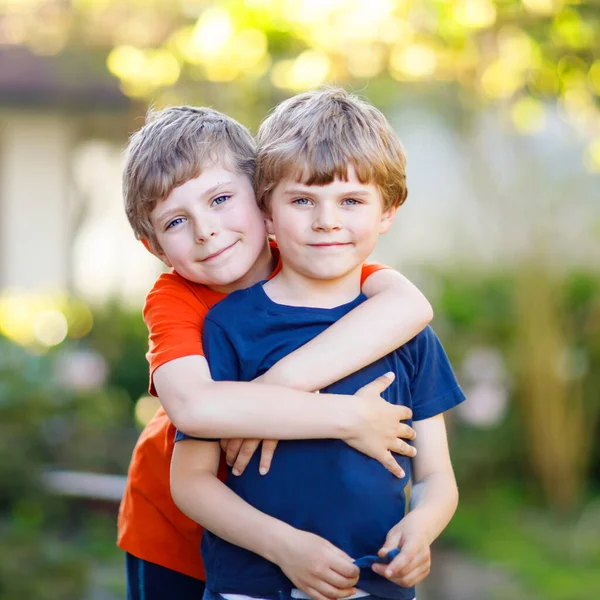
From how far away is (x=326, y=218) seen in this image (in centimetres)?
205

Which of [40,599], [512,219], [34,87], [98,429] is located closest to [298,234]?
[40,599]

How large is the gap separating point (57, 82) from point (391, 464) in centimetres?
803

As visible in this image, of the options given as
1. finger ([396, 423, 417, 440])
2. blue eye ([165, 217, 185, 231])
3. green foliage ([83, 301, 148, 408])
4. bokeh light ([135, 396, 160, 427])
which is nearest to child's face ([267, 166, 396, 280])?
blue eye ([165, 217, 185, 231])

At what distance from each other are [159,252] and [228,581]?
29.9 inches

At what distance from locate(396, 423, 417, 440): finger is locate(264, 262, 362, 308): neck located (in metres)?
0.30

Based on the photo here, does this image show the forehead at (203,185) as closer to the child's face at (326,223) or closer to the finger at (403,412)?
the child's face at (326,223)

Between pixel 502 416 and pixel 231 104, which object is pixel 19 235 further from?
pixel 502 416

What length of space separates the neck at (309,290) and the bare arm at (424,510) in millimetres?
328

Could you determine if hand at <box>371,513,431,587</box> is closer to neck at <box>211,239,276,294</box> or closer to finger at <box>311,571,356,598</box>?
finger at <box>311,571,356,598</box>

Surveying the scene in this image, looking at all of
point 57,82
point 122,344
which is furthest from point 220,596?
point 57,82

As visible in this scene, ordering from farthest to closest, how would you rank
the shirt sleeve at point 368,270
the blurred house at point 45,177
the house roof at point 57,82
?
the blurred house at point 45,177, the house roof at point 57,82, the shirt sleeve at point 368,270

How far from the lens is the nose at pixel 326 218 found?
2.05 metres

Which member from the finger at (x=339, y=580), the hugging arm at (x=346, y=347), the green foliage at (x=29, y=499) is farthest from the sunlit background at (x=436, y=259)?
the finger at (x=339, y=580)

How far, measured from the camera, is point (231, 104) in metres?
6.23
